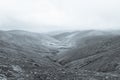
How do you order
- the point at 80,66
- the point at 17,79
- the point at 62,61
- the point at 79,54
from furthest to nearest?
the point at 79,54 → the point at 62,61 → the point at 80,66 → the point at 17,79

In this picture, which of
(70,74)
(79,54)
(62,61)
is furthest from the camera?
(79,54)

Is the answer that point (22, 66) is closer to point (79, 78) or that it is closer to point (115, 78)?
point (79, 78)

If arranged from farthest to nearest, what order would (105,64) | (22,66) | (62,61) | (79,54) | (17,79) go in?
1. (79,54)
2. (62,61)
3. (105,64)
4. (22,66)
5. (17,79)

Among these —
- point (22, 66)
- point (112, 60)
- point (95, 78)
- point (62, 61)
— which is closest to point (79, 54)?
point (62, 61)

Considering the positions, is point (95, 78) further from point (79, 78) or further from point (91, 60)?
point (91, 60)

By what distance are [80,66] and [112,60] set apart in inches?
382

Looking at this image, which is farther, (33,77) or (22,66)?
(22,66)

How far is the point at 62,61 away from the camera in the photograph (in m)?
81.6

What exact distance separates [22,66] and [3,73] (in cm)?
1021

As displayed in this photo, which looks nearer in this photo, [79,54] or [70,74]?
[70,74]

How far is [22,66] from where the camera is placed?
52.1 m

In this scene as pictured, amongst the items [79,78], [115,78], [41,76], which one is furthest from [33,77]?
[115,78]

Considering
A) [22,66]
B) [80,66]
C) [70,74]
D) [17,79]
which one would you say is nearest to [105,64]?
[80,66]

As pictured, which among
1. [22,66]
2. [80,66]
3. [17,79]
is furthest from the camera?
[80,66]
